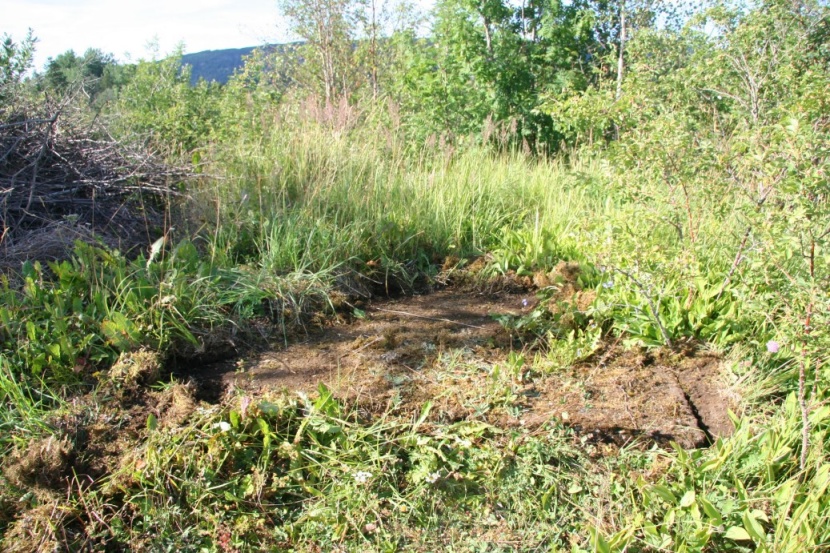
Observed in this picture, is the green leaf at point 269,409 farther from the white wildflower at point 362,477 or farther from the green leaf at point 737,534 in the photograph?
the green leaf at point 737,534

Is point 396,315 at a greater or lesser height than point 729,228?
lesser

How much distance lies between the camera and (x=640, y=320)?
3.31m

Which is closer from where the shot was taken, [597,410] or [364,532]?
[364,532]

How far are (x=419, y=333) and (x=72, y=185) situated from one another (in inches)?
105

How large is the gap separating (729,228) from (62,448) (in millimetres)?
3882

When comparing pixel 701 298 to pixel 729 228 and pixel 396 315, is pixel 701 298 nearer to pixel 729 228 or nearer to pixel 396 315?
pixel 729 228

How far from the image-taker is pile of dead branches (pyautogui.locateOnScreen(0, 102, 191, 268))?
3951 mm

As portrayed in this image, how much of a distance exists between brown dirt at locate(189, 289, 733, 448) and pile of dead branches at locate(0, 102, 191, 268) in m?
1.53

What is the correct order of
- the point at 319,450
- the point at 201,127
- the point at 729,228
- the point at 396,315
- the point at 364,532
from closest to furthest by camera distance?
the point at 364,532 → the point at 319,450 → the point at 396,315 → the point at 729,228 → the point at 201,127

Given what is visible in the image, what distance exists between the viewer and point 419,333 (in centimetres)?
349

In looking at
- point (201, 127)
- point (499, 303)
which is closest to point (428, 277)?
point (499, 303)

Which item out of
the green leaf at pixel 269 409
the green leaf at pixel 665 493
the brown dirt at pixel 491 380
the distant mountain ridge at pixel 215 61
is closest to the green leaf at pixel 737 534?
the green leaf at pixel 665 493

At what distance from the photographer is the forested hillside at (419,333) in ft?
7.60

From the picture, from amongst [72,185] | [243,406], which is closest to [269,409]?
[243,406]
